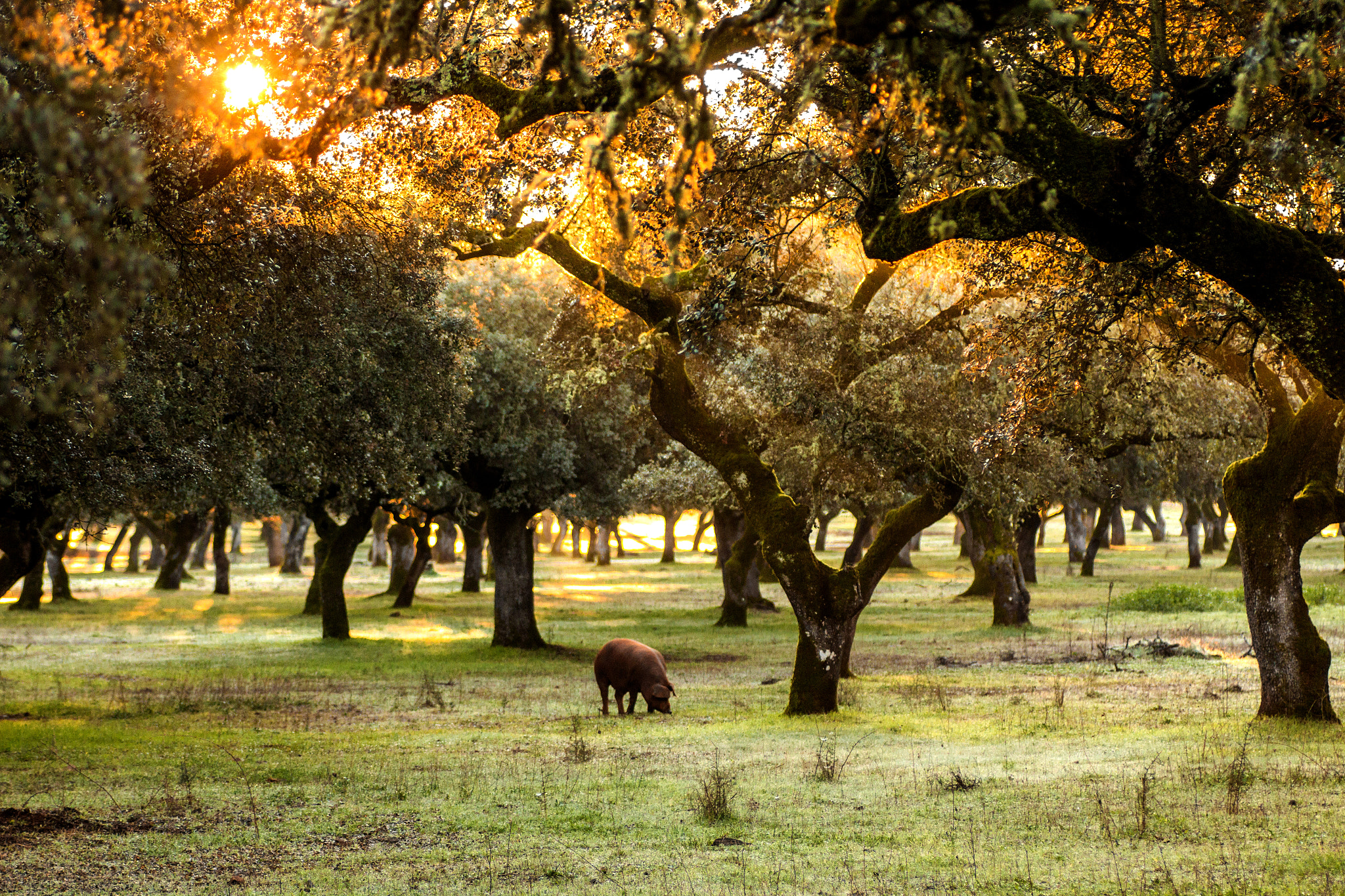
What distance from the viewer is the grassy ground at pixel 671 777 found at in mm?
9791

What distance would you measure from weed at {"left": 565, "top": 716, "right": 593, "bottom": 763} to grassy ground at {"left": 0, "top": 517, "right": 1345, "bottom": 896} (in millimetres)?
63

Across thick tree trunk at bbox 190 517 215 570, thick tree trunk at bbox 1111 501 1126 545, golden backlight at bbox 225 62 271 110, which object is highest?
golden backlight at bbox 225 62 271 110

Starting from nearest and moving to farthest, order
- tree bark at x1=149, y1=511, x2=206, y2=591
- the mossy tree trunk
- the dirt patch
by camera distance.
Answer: the dirt patch < the mossy tree trunk < tree bark at x1=149, y1=511, x2=206, y2=591

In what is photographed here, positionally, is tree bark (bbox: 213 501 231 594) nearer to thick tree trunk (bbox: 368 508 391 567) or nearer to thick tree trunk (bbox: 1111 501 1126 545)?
thick tree trunk (bbox: 368 508 391 567)

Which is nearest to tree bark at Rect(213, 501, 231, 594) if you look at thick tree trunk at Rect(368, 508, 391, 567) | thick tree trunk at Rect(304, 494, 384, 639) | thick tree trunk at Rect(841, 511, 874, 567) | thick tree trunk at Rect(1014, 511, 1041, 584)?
thick tree trunk at Rect(368, 508, 391, 567)

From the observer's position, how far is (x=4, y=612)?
49.1 metres

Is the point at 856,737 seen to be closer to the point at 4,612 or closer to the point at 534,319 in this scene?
the point at 534,319

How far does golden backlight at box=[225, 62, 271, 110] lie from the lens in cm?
1217

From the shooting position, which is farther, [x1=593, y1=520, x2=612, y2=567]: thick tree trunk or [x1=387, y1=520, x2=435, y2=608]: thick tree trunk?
[x1=593, y1=520, x2=612, y2=567]: thick tree trunk

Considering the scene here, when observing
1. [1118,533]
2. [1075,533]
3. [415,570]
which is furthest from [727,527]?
[1118,533]

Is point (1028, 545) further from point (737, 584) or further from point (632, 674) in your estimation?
point (632, 674)

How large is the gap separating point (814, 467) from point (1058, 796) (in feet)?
43.0

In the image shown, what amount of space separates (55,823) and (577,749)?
6428 mm

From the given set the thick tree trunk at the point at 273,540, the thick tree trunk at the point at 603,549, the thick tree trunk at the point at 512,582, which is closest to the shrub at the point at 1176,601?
the thick tree trunk at the point at 512,582
